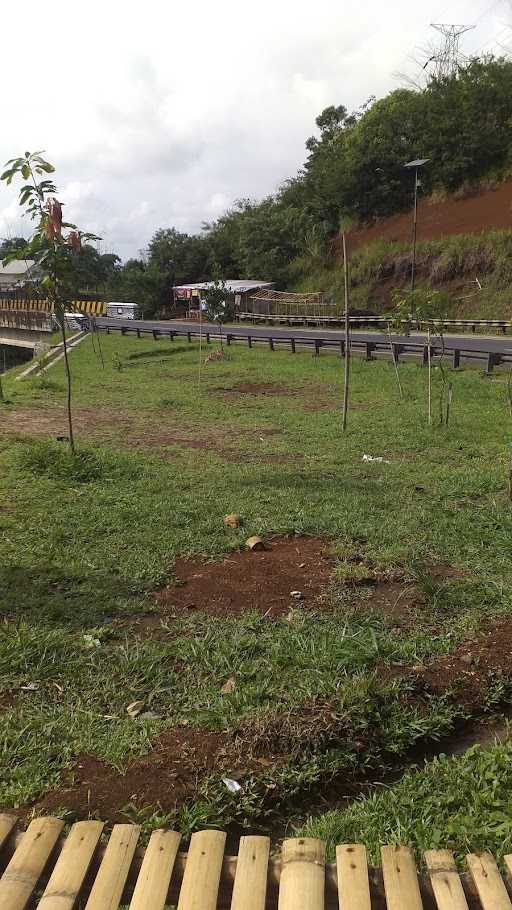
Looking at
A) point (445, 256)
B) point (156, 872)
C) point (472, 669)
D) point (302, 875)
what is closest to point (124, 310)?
point (445, 256)

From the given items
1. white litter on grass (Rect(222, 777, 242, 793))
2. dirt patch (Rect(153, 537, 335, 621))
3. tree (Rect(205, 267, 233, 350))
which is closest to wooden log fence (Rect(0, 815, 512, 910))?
white litter on grass (Rect(222, 777, 242, 793))

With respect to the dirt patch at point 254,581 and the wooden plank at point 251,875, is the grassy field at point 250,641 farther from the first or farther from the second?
the wooden plank at point 251,875

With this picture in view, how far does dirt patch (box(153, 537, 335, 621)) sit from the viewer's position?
4211 mm

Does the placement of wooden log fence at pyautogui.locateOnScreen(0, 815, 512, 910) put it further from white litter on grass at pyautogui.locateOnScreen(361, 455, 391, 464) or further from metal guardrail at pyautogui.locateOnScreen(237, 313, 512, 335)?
metal guardrail at pyautogui.locateOnScreen(237, 313, 512, 335)

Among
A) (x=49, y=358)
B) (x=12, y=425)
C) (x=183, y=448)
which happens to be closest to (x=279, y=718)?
(x=183, y=448)

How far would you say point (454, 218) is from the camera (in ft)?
134

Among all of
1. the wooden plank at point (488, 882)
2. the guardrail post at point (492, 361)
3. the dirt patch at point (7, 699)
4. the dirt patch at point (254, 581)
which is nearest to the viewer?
the wooden plank at point (488, 882)

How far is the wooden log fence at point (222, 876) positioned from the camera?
1822mm

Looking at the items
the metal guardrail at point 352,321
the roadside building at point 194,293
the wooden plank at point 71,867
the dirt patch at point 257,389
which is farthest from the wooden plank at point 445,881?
the roadside building at point 194,293

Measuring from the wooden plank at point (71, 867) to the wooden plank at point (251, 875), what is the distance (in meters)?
0.46

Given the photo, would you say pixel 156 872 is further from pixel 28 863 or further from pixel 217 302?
pixel 217 302

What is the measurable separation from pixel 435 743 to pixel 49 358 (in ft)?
79.2

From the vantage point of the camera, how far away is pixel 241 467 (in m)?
7.79

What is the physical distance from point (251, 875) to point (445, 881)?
562 mm
